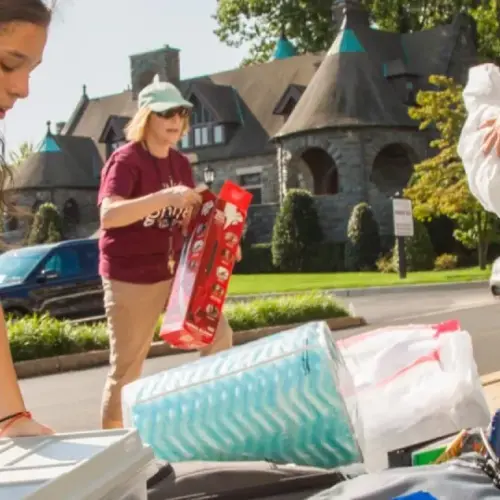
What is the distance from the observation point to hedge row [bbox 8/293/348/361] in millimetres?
12211

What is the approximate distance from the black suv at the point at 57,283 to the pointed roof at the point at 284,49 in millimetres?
35790

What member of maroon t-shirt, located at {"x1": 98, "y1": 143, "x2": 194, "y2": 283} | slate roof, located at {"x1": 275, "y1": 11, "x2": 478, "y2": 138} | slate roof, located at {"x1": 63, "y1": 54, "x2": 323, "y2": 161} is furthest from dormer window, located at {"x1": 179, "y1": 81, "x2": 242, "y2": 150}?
maroon t-shirt, located at {"x1": 98, "y1": 143, "x2": 194, "y2": 283}

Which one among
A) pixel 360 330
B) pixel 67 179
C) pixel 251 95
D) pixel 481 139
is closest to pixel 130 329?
pixel 481 139

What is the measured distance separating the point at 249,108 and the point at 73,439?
49.0m

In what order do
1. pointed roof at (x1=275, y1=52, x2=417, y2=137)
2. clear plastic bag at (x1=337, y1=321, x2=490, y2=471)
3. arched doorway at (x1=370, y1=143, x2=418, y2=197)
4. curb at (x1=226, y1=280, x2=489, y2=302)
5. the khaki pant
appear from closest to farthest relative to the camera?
clear plastic bag at (x1=337, y1=321, x2=490, y2=471) < the khaki pant < curb at (x1=226, y1=280, x2=489, y2=302) < pointed roof at (x1=275, y1=52, x2=417, y2=137) < arched doorway at (x1=370, y1=143, x2=418, y2=197)

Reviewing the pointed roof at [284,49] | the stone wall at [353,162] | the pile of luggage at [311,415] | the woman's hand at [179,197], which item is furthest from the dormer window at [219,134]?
the pile of luggage at [311,415]

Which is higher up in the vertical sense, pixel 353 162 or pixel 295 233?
pixel 353 162

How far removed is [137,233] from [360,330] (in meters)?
9.77

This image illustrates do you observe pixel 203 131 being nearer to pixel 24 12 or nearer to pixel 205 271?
pixel 205 271

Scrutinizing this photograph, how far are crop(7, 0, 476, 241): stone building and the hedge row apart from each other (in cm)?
2486

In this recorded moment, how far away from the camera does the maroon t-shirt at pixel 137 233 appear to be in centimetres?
466

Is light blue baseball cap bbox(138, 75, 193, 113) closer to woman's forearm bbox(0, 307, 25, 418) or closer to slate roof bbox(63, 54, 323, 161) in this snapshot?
woman's forearm bbox(0, 307, 25, 418)

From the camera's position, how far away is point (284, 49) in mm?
52438

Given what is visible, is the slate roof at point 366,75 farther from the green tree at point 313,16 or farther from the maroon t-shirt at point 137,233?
the maroon t-shirt at point 137,233
